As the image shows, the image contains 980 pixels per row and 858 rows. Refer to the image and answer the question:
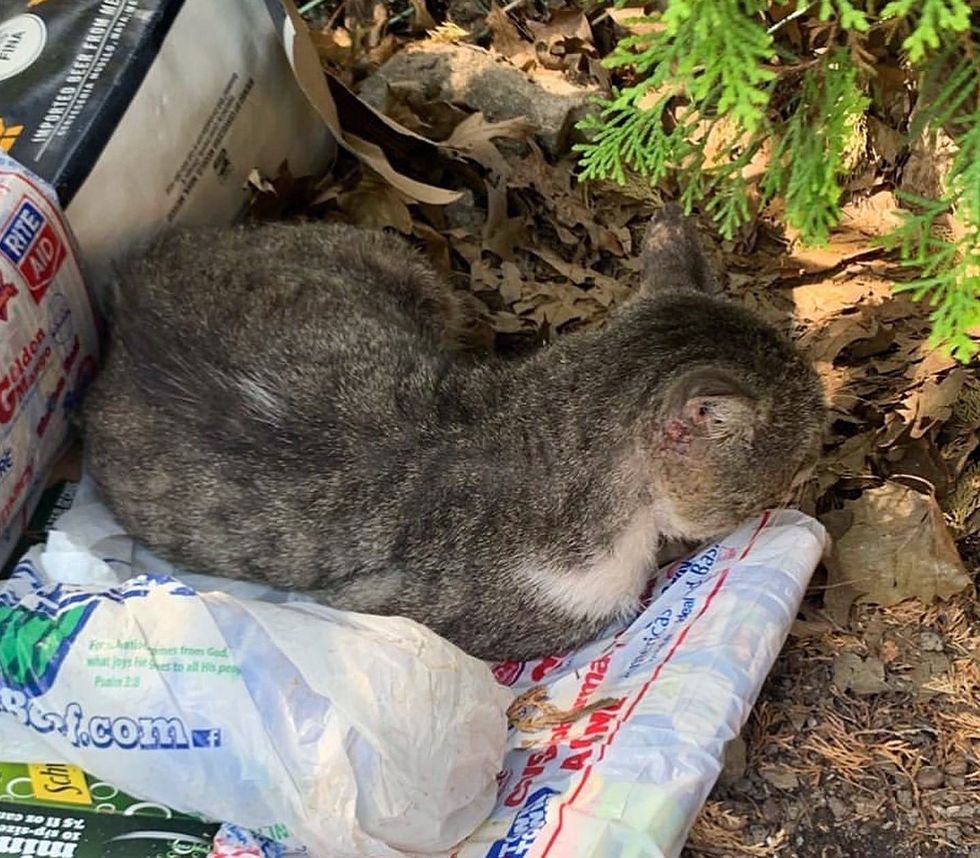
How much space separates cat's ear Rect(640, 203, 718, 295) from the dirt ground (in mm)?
494

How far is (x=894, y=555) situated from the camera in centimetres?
288

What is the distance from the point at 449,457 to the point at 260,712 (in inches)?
28.3

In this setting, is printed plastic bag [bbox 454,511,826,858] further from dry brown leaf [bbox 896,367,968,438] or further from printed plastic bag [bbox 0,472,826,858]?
Answer: dry brown leaf [bbox 896,367,968,438]

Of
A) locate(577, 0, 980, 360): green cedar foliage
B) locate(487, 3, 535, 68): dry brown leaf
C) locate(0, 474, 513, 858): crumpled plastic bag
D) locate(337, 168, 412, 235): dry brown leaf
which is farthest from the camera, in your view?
locate(487, 3, 535, 68): dry brown leaf

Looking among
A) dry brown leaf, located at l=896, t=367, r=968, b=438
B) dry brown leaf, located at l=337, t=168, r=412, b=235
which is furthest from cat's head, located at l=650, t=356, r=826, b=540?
dry brown leaf, located at l=337, t=168, r=412, b=235

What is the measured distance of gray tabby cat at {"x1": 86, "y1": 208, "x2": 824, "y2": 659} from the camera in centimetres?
264

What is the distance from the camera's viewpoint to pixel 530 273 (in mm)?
3715

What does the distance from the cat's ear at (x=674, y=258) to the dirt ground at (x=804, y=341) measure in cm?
49

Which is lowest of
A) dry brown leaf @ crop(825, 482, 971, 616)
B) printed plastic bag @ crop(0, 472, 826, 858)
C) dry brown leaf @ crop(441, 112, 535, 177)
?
dry brown leaf @ crop(825, 482, 971, 616)

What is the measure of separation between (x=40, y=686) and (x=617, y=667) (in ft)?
3.98

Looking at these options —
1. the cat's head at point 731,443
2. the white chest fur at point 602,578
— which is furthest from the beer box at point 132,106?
the cat's head at point 731,443

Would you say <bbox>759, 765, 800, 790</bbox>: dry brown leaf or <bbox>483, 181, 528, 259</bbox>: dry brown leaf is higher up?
<bbox>483, 181, 528, 259</bbox>: dry brown leaf

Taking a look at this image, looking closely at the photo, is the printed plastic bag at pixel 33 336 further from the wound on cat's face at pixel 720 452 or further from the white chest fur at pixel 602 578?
the wound on cat's face at pixel 720 452

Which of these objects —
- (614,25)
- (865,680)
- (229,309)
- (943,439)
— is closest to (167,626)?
(229,309)
